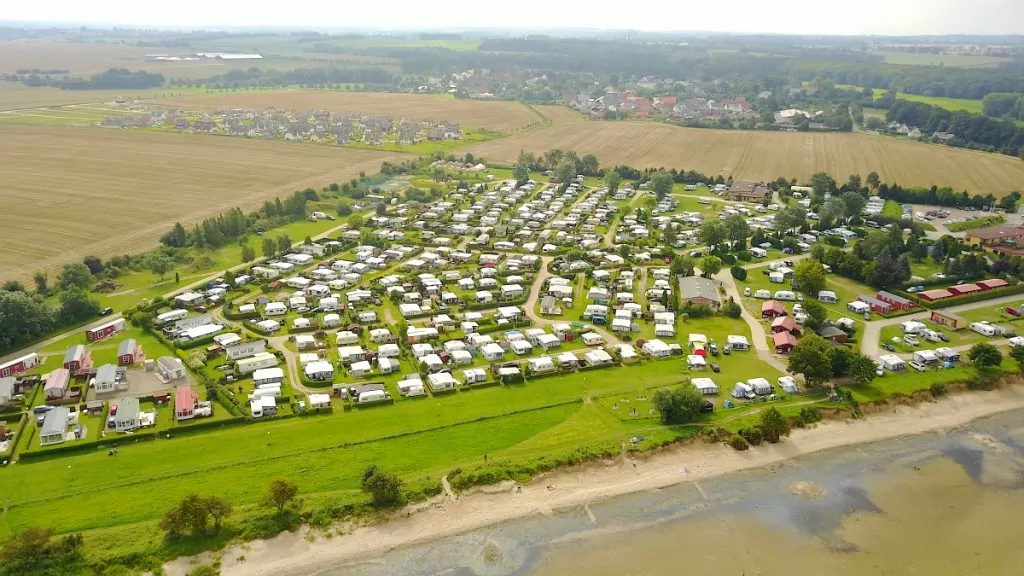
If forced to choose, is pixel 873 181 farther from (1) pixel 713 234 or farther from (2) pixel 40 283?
(2) pixel 40 283

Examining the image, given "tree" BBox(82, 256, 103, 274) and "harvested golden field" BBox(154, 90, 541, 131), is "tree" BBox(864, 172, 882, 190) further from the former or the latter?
"tree" BBox(82, 256, 103, 274)

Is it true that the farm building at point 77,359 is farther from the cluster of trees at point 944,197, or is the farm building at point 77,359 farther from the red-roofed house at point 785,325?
the cluster of trees at point 944,197

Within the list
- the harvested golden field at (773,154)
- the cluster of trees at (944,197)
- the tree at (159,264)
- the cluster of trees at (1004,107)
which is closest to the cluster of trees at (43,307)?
the tree at (159,264)

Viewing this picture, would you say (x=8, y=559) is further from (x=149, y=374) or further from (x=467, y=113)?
(x=467, y=113)

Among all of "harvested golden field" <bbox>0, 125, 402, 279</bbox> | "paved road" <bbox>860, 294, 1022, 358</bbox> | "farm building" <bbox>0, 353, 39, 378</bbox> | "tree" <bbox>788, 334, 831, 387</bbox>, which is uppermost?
"tree" <bbox>788, 334, 831, 387</bbox>

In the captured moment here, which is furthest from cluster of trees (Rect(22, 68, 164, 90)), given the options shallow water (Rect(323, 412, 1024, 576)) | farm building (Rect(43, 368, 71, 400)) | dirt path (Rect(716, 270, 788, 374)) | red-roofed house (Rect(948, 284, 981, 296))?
red-roofed house (Rect(948, 284, 981, 296))

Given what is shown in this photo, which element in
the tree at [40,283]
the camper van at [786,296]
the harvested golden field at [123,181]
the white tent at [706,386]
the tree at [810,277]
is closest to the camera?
the white tent at [706,386]

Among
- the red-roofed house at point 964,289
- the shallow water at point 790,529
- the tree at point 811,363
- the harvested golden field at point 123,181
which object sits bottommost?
A: the harvested golden field at point 123,181
